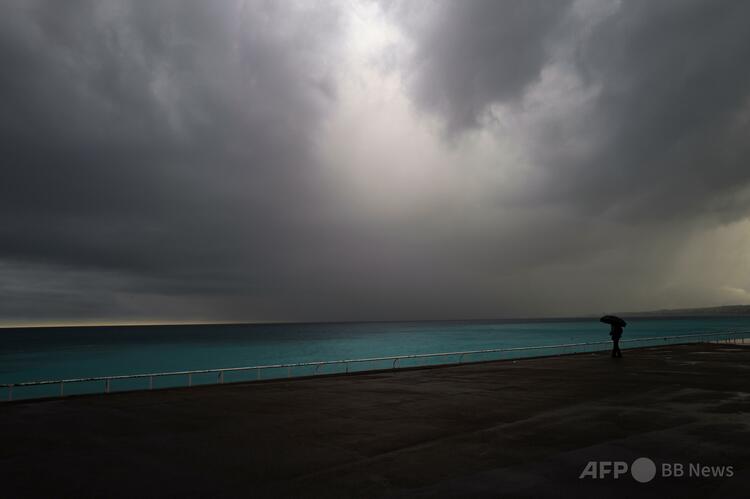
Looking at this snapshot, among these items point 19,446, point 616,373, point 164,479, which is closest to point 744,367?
point 616,373

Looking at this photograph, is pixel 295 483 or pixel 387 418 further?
pixel 387 418

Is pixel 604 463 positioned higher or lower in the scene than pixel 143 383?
higher

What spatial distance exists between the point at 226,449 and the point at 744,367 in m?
24.0

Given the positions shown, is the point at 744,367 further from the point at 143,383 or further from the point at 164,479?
the point at 143,383

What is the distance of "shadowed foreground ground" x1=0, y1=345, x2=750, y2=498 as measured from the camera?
677 cm

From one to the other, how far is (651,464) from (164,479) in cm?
747

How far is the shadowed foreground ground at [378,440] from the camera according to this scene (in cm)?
677

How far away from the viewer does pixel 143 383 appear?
2530 inches

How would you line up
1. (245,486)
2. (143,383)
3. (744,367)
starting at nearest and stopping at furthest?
1. (245,486)
2. (744,367)
3. (143,383)

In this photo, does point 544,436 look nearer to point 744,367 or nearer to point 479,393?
point 479,393

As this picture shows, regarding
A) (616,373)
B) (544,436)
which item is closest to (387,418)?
(544,436)

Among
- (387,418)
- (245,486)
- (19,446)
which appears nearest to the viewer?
(245,486)

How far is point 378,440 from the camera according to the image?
31.3 ft

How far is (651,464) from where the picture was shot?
7.46m
